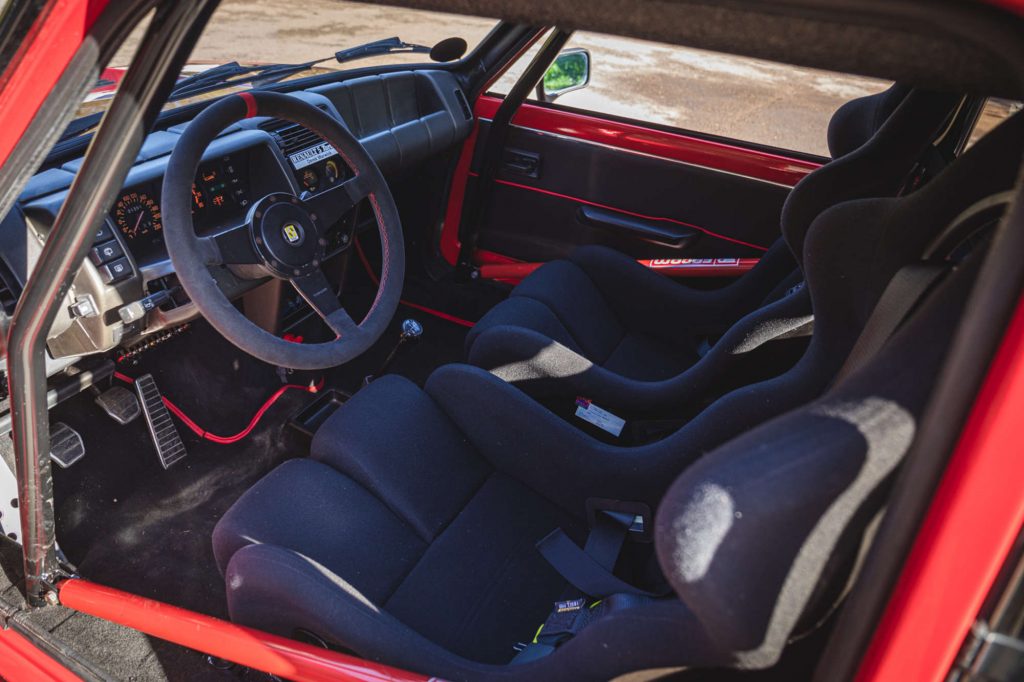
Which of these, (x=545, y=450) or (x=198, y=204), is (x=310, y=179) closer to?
(x=198, y=204)

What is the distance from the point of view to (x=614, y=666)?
902 millimetres

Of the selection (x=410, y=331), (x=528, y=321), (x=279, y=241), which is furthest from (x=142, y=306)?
(x=528, y=321)

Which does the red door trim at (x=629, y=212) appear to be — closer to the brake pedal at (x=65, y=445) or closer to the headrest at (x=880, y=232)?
the headrest at (x=880, y=232)

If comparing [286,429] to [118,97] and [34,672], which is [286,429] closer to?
[34,672]

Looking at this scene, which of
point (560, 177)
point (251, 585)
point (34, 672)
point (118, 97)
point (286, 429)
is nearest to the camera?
point (118, 97)

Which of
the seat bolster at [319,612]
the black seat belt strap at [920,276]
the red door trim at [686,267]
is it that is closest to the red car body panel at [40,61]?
the seat bolster at [319,612]

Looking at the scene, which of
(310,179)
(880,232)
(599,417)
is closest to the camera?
(880,232)

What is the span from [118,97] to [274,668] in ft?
2.82

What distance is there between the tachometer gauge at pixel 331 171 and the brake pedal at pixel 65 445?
1000 mm

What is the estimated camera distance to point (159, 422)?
2.19 meters

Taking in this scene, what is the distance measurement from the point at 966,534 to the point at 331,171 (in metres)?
1.81

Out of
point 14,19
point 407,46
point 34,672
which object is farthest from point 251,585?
point 407,46

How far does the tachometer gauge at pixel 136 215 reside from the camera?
1.66m

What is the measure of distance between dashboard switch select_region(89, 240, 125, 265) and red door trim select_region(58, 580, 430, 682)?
671 mm
